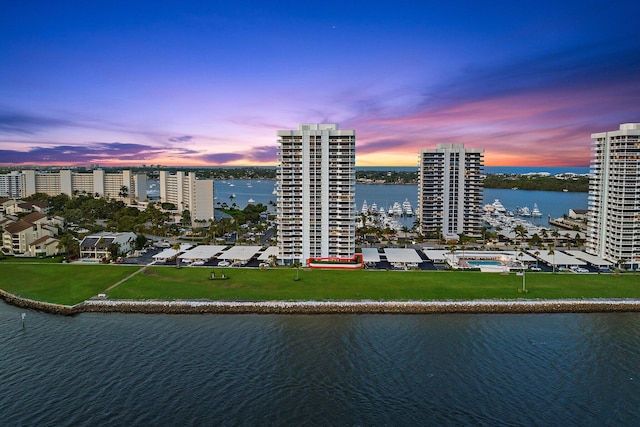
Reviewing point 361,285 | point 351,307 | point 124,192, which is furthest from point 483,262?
point 124,192

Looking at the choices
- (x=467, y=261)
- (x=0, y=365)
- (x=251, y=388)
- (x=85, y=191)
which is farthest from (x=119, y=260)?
(x=85, y=191)

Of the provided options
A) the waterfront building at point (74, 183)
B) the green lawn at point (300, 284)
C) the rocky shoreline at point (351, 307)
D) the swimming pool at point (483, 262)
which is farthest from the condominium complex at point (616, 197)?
the waterfront building at point (74, 183)

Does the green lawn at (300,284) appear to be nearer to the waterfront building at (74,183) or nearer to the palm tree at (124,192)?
the palm tree at (124,192)

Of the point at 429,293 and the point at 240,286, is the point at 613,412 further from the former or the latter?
the point at 240,286

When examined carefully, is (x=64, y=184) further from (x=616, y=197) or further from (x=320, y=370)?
(x=616, y=197)

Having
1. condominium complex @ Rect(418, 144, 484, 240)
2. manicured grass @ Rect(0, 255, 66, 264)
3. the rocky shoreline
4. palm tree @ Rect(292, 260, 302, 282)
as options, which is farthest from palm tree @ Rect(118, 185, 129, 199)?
the rocky shoreline

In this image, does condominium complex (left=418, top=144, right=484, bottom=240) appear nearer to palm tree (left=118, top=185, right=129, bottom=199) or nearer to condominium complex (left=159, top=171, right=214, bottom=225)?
condominium complex (left=159, top=171, right=214, bottom=225)
